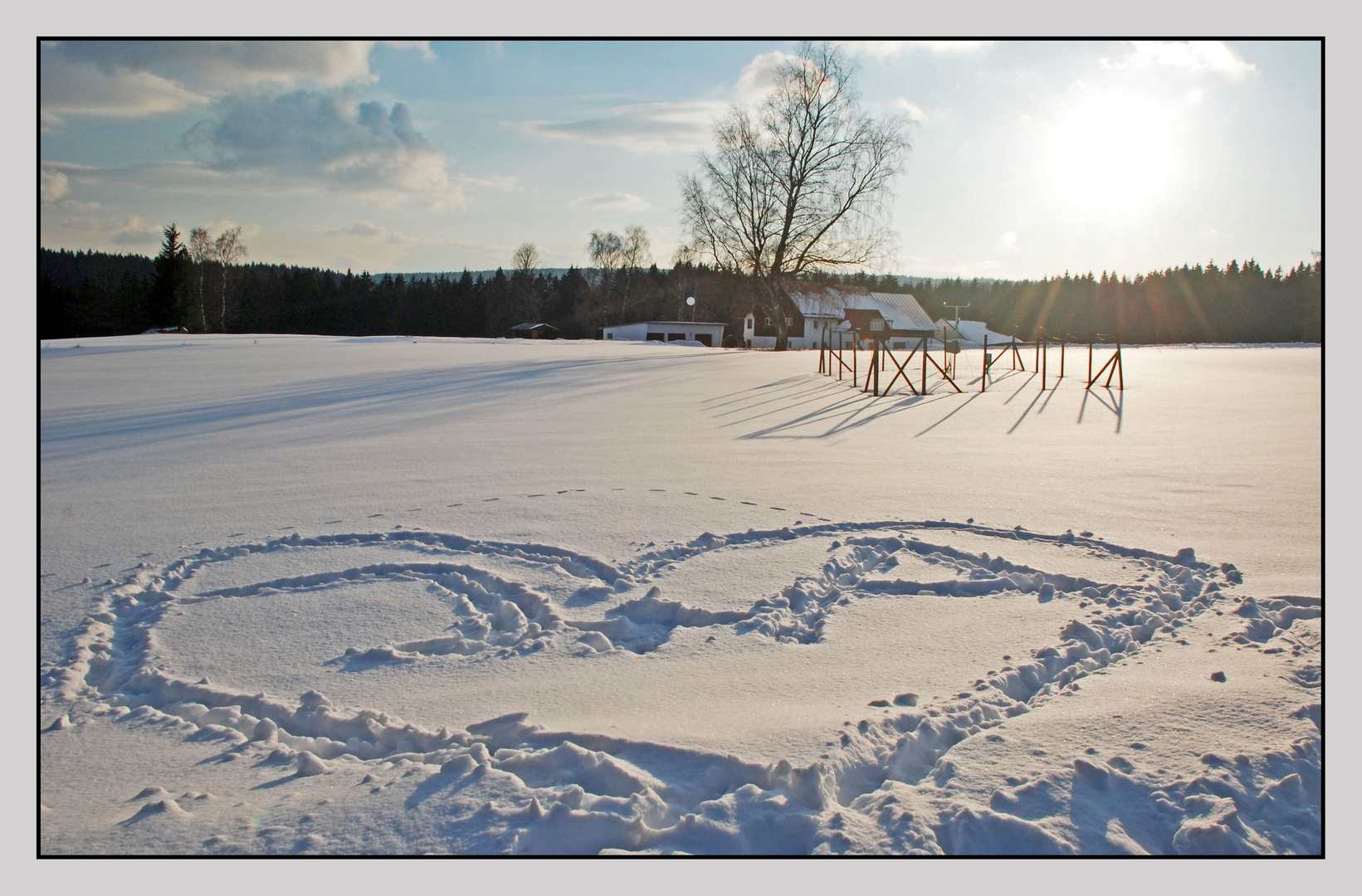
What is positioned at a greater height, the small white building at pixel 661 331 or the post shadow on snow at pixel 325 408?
the small white building at pixel 661 331

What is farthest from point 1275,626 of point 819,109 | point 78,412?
point 819,109

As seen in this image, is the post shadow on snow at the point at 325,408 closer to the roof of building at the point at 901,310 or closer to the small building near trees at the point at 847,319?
the small building near trees at the point at 847,319

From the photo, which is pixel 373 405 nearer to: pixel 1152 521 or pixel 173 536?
pixel 173 536

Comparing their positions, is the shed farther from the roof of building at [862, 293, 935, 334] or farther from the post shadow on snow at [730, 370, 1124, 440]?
the post shadow on snow at [730, 370, 1124, 440]

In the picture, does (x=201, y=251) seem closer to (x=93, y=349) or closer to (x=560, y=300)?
(x=560, y=300)

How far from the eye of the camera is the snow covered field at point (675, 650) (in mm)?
1708

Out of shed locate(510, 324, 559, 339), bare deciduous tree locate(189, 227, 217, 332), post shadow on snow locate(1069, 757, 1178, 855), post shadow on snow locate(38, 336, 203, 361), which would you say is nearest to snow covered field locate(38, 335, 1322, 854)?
post shadow on snow locate(1069, 757, 1178, 855)

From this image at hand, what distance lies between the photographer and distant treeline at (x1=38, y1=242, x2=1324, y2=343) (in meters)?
35.2

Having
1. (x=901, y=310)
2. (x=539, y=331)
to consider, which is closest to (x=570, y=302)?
(x=539, y=331)

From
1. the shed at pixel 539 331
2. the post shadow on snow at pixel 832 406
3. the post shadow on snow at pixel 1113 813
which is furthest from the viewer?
the shed at pixel 539 331

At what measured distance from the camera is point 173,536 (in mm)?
3590

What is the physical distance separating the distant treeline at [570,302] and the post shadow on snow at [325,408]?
17.9m

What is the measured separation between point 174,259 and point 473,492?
40.7 m

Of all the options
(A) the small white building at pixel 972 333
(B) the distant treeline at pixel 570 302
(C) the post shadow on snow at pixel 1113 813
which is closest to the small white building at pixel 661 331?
(B) the distant treeline at pixel 570 302
